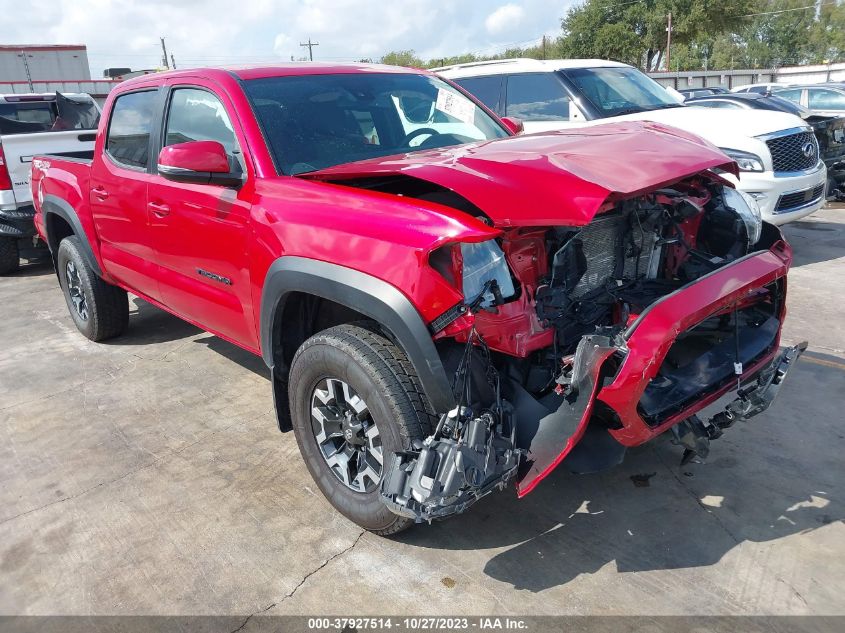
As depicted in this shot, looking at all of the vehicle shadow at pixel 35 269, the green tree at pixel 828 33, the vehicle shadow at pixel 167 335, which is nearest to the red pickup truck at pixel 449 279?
the vehicle shadow at pixel 167 335

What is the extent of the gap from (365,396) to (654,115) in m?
5.91

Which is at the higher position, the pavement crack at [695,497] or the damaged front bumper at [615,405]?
the damaged front bumper at [615,405]

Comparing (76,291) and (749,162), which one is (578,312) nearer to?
(76,291)

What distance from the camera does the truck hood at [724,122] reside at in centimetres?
668

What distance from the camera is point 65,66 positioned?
28516 millimetres

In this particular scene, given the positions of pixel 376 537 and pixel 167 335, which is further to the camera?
pixel 167 335

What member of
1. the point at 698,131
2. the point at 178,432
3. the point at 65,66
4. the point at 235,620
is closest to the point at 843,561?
the point at 235,620

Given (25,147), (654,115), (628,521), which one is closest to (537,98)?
(654,115)

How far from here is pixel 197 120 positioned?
3.66 meters

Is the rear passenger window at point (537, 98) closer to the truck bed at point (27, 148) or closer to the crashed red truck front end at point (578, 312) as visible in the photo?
the crashed red truck front end at point (578, 312)

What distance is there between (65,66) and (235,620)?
32.0 m

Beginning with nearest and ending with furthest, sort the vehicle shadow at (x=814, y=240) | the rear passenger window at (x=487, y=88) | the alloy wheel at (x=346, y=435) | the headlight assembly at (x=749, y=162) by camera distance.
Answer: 1. the alloy wheel at (x=346, y=435)
2. the headlight assembly at (x=749, y=162)
3. the vehicle shadow at (x=814, y=240)
4. the rear passenger window at (x=487, y=88)

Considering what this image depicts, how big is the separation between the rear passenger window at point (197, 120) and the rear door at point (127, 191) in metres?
0.19

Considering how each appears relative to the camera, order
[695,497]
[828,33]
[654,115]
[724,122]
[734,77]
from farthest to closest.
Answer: [828,33], [734,77], [654,115], [724,122], [695,497]
